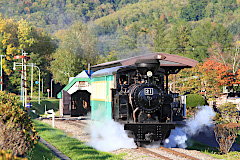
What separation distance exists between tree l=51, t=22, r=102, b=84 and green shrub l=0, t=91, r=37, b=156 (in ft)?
167

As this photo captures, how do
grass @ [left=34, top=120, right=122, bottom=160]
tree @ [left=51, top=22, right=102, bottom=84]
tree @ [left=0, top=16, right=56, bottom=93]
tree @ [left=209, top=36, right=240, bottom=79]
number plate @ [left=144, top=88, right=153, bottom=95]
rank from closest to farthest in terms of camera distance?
grass @ [left=34, top=120, right=122, bottom=160], number plate @ [left=144, top=88, right=153, bottom=95], tree @ [left=209, top=36, right=240, bottom=79], tree @ [left=51, top=22, right=102, bottom=84], tree @ [left=0, top=16, right=56, bottom=93]

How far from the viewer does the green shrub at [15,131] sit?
325 inches

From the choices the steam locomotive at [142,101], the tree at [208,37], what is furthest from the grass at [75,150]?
the tree at [208,37]

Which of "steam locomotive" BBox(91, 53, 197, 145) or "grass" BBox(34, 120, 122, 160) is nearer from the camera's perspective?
"grass" BBox(34, 120, 122, 160)

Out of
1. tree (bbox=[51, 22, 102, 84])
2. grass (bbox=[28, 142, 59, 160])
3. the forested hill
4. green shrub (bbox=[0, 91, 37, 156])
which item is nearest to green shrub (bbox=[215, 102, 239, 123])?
grass (bbox=[28, 142, 59, 160])

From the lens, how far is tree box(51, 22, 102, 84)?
60.7 metres

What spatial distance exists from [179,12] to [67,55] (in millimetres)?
96128

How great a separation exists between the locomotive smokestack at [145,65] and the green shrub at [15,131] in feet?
19.2

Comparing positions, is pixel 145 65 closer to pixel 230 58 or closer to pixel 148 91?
pixel 148 91

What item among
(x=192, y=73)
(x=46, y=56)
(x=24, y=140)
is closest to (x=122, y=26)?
(x=46, y=56)

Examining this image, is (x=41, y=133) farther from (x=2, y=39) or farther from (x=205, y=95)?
(x=2, y=39)

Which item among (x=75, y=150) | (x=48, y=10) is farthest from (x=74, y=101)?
(x=48, y=10)

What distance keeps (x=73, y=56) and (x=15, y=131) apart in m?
53.6

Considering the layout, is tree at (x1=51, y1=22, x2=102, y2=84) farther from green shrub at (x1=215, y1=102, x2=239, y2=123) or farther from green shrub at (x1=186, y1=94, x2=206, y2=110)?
green shrub at (x1=215, y1=102, x2=239, y2=123)
